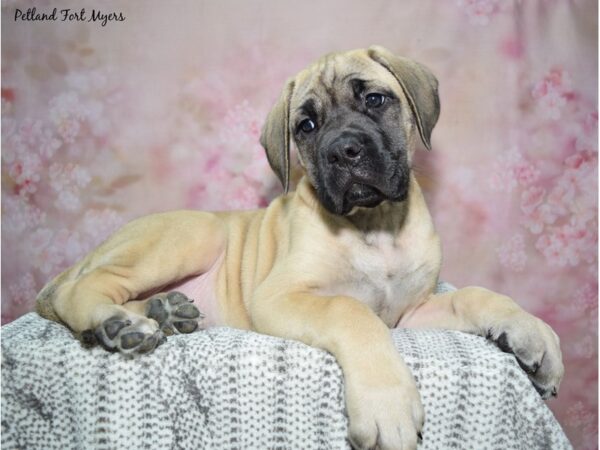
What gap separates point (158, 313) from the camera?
2.40 metres

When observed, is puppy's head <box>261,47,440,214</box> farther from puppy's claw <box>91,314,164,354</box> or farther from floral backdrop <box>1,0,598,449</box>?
floral backdrop <box>1,0,598,449</box>

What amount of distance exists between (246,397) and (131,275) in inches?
35.7

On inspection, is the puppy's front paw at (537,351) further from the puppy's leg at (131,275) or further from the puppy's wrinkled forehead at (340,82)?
the puppy's leg at (131,275)

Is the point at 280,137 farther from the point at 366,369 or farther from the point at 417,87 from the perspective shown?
the point at 366,369

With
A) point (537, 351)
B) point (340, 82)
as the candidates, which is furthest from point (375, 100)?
point (537, 351)

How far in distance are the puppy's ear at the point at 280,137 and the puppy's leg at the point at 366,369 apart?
0.73 metres

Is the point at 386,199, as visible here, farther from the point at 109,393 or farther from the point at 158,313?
the point at 109,393

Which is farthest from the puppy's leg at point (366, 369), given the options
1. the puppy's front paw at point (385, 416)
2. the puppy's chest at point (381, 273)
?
the puppy's chest at point (381, 273)

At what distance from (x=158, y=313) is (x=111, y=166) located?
169 cm

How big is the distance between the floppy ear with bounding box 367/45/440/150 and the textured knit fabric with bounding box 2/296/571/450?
0.92 metres

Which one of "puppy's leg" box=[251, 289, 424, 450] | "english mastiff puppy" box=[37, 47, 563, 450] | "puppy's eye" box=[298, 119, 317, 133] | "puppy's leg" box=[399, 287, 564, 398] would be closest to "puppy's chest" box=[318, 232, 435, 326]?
"english mastiff puppy" box=[37, 47, 563, 450]

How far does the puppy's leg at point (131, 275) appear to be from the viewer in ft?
6.63

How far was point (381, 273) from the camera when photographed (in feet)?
8.19

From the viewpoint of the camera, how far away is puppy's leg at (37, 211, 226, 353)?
2021mm
